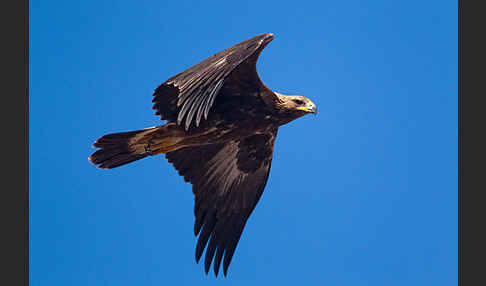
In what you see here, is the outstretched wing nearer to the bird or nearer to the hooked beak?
the bird

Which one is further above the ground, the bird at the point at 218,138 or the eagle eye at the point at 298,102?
the eagle eye at the point at 298,102

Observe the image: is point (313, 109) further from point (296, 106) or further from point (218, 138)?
point (218, 138)

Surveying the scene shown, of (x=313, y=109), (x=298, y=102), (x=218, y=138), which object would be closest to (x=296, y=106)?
(x=298, y=102)

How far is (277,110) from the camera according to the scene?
298 inches

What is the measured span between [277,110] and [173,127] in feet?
3.89

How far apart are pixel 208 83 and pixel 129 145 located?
1631 millimetres

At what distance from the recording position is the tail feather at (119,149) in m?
7.45

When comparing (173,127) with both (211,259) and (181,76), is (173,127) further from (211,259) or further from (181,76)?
(211,259)

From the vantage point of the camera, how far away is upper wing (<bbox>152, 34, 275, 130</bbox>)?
20.5 feet

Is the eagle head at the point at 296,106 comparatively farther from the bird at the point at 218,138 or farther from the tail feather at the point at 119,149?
the tail feather at the point at 119,149

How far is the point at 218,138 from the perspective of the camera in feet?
24.9

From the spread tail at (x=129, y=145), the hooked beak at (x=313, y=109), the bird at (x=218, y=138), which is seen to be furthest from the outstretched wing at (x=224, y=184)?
the hooked beak at (x=313, y=109)

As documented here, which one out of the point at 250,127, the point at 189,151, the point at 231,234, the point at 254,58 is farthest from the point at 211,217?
the point at 254,58

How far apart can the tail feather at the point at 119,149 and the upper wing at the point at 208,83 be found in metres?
0.39
